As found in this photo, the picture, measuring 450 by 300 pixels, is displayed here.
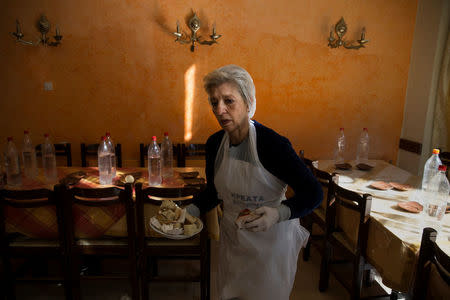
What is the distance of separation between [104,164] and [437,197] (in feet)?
8.60

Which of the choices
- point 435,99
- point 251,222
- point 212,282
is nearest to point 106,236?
point 212,282

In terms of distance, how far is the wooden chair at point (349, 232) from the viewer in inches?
80.3

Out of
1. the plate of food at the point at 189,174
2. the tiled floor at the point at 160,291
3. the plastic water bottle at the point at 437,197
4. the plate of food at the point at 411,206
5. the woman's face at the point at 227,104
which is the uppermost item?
the woman's face at the point at 227,104

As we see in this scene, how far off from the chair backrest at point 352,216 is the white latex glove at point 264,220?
39.9 inches

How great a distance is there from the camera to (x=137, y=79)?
3.69 meters

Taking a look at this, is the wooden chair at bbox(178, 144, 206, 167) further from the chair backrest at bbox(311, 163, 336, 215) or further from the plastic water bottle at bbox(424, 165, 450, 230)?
the plastic water bottle at bbox(424, 165, 450, 230)

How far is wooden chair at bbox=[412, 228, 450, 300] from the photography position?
1.43 metres

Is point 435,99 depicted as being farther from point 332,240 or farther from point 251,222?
point 251,222

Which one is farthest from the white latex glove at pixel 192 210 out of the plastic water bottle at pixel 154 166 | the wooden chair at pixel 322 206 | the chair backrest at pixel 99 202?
the wooden chair at pixel 322 206

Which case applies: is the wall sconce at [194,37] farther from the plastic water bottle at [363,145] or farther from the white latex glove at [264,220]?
the white latex glove at [264,220]

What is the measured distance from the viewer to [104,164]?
287 centimetres

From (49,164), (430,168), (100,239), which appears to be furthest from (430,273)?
(49,164)

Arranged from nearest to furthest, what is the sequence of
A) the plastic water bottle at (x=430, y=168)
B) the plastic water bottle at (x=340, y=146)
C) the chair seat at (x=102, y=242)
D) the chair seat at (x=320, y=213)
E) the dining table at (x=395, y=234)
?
the dining table at (x=395, y=234) < the chair seat at (x=102, y=242) < the plastic water bottle at (x=430, y=168) < the chair seat at (x=320, y=213) < the plastic water bottle at (x=340, y=146)

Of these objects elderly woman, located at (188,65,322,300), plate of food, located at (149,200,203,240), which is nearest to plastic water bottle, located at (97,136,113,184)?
plate of food, located at (149,200,203,240)
